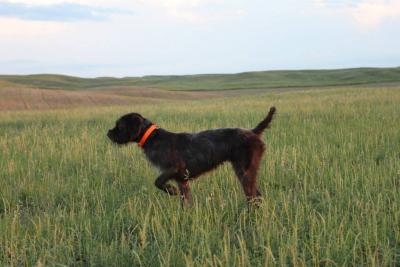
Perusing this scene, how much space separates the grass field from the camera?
12.2 feet

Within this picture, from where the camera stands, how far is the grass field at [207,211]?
147 inches

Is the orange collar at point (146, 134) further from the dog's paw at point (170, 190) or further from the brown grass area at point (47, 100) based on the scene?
the brown grass area at point (47, 100)

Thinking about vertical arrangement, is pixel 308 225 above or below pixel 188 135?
below

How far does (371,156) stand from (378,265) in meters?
4.59

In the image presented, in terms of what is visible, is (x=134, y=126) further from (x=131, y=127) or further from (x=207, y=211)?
(x=207, y=211)

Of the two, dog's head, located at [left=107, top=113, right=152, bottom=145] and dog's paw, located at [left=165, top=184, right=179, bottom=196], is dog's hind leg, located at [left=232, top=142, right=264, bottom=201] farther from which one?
dog's head, located at [left=107, top=113, right=152, bottom=145]

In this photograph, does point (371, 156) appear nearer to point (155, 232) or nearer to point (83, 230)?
point (155, 232)

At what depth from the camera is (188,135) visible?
593 cm

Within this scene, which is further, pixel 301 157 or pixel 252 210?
pixel 301 157

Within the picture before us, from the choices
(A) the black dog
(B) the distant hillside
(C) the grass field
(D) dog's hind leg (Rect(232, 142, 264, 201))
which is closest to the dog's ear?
(A) the black dog

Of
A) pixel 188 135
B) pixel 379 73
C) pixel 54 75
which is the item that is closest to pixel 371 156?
pixel 188 135

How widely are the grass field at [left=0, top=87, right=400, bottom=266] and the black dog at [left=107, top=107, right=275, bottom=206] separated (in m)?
0.26

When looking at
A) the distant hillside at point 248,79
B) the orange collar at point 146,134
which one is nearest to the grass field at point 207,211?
the orange collar at point 146,134

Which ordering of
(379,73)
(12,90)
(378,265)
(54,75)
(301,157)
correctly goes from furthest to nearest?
(54,75) < (379,73) < (12,90) < (301,157) < (378,265)
